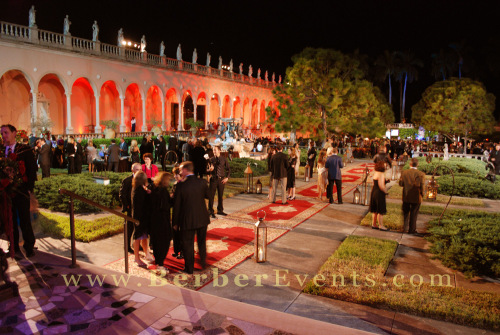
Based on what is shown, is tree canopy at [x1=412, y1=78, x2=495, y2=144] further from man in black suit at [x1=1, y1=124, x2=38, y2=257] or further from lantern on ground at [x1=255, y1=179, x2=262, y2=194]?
man in black suit at [x1=1, y1=124, x2=38, y2=257]

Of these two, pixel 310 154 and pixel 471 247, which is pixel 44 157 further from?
pixel 471 247

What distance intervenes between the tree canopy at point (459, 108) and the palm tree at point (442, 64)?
803 inches

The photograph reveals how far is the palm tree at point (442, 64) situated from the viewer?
2281 inches

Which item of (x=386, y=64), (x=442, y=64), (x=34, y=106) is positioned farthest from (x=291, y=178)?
(x=386, y=64)

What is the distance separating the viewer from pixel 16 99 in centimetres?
2567

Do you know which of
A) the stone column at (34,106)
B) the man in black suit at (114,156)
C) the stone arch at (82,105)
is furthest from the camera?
the stone arch at (82,105)

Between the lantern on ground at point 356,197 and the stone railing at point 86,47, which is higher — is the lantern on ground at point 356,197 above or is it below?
below

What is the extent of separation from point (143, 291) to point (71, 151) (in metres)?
12.2

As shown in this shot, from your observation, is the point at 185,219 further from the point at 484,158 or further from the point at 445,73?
the point at 445,73

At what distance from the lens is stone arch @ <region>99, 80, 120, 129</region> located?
31.7m

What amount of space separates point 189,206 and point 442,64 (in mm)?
63726

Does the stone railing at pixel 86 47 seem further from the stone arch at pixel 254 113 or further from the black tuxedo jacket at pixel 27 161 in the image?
the black tuxedo jacket at pixel 27 161

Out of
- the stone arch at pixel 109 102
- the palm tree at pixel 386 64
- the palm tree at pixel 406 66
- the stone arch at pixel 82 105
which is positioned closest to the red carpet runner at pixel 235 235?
the stone arch at pixel 82 105

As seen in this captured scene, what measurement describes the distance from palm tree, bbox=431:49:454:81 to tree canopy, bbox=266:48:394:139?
36.6m
